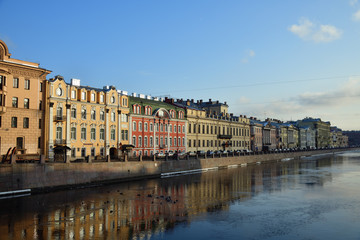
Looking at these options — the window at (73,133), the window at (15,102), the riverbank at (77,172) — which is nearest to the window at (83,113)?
the window at (73,133)

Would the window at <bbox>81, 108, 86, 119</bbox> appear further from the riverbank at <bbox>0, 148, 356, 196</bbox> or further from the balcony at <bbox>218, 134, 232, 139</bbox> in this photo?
the balcony at <bbox>218, 134, 232, 139</bbox>

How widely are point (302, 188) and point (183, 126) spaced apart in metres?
37.8

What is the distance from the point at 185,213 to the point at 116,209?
572cm

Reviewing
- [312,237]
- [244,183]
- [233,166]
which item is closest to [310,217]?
[312,237]

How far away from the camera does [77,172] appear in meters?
39.7

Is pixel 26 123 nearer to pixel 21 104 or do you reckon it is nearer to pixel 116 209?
pixel 21 104

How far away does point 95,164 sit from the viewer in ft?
138

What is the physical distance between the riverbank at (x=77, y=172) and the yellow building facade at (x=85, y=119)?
5.35 meters

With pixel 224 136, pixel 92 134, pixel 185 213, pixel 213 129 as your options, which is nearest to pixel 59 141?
pixel 92 134

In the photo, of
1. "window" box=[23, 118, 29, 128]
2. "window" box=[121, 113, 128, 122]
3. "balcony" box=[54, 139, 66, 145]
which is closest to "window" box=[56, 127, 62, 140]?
"balcony" box=[54, 139, 66, 145]

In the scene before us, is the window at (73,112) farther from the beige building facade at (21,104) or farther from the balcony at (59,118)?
the beige building facade at (21,104)

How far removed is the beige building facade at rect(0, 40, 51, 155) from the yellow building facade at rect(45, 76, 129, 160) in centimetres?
152

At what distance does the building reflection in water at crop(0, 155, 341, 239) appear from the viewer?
21.8 metres

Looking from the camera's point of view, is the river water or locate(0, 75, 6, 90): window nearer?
the river water
